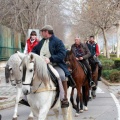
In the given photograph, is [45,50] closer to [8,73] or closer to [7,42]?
[8,73]

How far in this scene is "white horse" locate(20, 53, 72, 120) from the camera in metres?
6.26

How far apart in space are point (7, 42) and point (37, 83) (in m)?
26.2

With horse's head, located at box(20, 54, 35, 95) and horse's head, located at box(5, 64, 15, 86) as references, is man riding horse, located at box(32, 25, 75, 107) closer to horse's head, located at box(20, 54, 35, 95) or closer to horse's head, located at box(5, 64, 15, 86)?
horse's head, located at box(20, 54, 35, 95)

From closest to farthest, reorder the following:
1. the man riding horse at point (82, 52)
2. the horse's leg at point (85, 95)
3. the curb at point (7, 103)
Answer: the man riding horse at point (82, 52) → the horse's leg at point (85, 95) → the curb at point (7, 103)

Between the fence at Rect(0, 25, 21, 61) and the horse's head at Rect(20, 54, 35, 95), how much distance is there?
24.0 m

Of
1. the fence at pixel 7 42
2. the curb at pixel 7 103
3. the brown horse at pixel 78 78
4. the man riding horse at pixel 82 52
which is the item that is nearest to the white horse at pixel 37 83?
the brown horse at pixel 78 78

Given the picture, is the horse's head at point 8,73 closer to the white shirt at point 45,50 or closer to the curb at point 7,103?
the white shirt at point 45,50

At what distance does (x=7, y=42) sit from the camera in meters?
32.4

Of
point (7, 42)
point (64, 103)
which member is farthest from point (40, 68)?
point (7, 42)

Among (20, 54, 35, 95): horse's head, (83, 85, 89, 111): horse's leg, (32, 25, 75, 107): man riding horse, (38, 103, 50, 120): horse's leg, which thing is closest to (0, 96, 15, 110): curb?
(83, 85, 89, 111): horse's leg

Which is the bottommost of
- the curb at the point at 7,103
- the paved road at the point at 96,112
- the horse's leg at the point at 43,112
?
the paved road at the point at 96,112

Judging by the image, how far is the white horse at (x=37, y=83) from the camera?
6258 mm

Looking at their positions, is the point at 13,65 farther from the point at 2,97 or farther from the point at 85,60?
the point at 2,97

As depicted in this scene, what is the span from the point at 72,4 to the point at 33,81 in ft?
127
